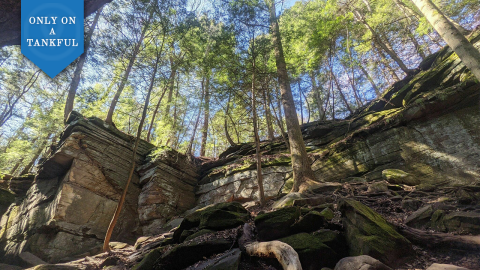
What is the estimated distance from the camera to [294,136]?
873cm

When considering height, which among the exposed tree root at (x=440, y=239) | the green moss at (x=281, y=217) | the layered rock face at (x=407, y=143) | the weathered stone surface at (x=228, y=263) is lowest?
the exposed tree root at (x=440, y=239)

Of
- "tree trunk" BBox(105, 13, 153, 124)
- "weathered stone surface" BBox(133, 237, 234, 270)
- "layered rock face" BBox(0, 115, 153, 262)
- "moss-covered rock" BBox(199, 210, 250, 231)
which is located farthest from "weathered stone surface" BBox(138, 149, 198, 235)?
"weathered stone surface" BBox(133, 237, 234, 270)

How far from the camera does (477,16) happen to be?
1117 centimetres

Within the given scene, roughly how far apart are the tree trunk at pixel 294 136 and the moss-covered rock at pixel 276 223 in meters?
3.43

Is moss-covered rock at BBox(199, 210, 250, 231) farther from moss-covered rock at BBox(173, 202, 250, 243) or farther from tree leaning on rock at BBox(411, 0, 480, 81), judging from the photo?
tree leaning on rock at BBox(411, 0, 480, 81)

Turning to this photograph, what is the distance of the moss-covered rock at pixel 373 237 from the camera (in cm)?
287

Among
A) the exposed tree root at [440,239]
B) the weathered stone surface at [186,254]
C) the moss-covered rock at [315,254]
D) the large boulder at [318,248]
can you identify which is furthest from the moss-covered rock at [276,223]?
the exposed tree root at [440,239]

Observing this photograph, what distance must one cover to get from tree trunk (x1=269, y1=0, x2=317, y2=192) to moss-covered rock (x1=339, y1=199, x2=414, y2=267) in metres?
3.78

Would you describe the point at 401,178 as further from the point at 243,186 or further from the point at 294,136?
the point at 243,186

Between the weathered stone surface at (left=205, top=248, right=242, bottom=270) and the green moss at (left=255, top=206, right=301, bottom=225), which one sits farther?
the green moss at (left=255, top=206, right=301, bottom=225)

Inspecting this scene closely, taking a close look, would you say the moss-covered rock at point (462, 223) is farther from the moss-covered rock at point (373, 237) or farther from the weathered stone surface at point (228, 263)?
the weathered stone surface at point (228, 263)

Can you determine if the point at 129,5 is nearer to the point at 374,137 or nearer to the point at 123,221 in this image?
the point at 123,221

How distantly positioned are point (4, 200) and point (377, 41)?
27.0 meters

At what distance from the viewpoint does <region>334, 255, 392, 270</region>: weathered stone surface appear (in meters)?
2.42
